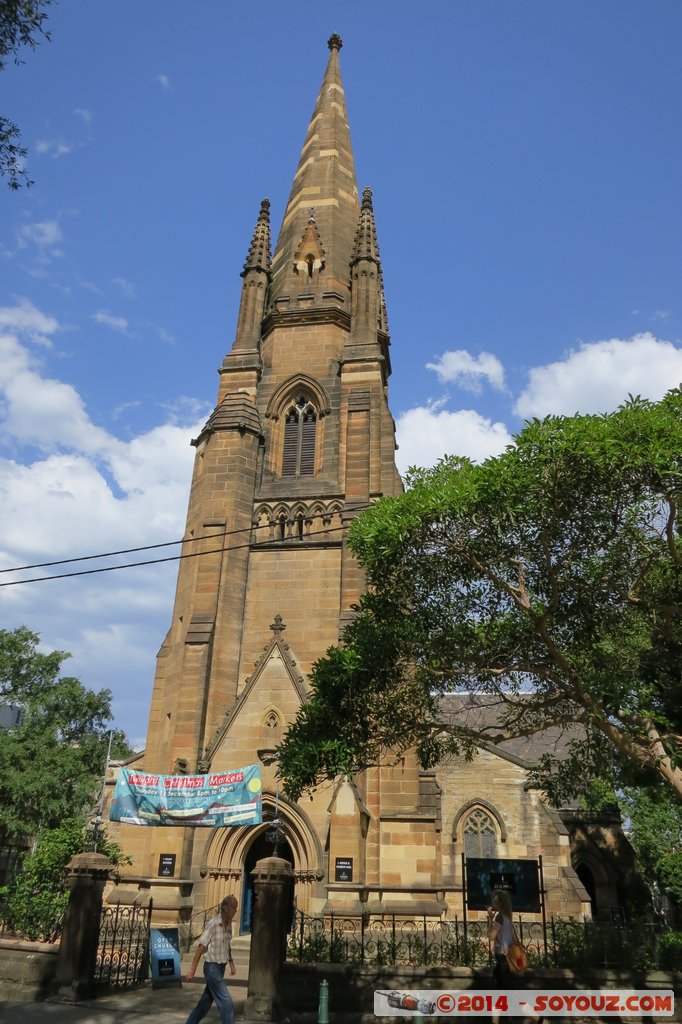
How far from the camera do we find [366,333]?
2636cm

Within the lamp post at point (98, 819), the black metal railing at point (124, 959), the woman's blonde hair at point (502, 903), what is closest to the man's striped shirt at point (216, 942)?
the woman's blonde hair at point (502, 903)

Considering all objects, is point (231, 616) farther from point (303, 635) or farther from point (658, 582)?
point (658, 582)

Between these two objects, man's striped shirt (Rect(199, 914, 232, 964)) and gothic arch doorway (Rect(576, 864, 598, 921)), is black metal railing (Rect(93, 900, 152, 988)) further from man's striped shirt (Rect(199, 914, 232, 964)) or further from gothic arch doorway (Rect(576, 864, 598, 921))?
gothic arch doorway (Rect(576, 864, 598, 921))

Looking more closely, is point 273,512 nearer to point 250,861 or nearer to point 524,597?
point 250,861

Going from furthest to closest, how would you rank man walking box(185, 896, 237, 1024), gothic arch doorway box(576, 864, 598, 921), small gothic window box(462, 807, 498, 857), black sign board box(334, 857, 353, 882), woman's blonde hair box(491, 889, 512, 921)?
1. gothic arch doorway box(576, 864, 598, 921)
2. small gothic window box(462, 807, 498, 857)
3. black sign board box(334, 857, 353, 882)
4. woman's blonde hair box(491, 889, 512, 921)
5. man walking box(185, 896, 237, 1024)

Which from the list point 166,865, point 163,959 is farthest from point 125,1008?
point 166,865

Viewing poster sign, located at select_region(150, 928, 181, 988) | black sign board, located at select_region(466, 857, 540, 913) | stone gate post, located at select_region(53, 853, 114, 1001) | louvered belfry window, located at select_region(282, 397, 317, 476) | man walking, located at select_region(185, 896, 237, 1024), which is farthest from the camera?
louvered belfry window, located at select_region(282, 397, 317, 476)

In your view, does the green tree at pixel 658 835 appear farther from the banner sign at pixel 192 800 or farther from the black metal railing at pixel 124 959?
the black metal railing at pixel 124 959

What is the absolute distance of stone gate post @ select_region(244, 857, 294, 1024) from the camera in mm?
10734

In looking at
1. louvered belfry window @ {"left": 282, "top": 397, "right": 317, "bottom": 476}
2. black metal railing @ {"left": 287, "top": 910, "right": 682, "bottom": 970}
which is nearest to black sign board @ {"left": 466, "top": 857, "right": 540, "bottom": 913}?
black metal railing @ {"left": 287, "top": 910, "right": 682, "bottom": 970}

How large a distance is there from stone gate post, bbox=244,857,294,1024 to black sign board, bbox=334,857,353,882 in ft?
17.6

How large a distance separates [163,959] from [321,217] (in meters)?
27.5

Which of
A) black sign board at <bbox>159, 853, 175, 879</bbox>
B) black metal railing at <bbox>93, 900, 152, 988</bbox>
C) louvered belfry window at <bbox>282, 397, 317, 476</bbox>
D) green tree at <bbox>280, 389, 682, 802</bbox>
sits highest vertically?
louvered belfry window at <bbox>282, 397, 317, 476</bbox>

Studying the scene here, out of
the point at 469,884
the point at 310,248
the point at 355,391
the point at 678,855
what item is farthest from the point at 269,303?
the point at 678,855
